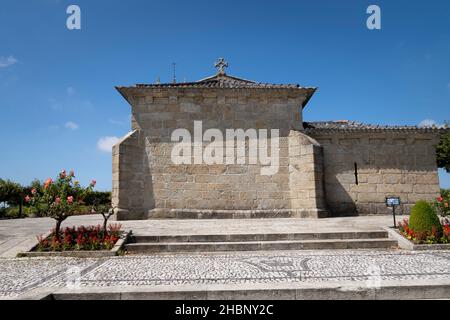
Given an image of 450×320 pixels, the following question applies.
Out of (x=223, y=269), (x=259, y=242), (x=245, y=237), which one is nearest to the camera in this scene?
(x=223, y=269)

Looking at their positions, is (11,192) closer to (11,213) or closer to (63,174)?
(11,213)

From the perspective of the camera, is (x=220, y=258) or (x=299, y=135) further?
(x=299, y=135)

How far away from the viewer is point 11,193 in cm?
2042

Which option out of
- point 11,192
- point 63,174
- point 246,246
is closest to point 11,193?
point 11,192

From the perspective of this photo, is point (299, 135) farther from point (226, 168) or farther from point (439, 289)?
point (439, 289)

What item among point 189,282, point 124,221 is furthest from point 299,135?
point 189,282

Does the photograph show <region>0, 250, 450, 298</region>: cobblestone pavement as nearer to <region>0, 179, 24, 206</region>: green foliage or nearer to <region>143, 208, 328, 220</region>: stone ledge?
<region>143, 208, 328, 220</region>: stone ledge

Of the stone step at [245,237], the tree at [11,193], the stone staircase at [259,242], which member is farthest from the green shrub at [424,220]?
the tree at [11,193]

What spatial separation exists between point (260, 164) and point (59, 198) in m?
7.90

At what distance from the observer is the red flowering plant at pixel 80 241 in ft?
26.0

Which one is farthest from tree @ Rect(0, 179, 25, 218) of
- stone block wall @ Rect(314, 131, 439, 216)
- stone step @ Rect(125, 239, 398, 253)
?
stone block wall @ Rect(314, 131, 439, 216)

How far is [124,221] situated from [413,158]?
470 inches
